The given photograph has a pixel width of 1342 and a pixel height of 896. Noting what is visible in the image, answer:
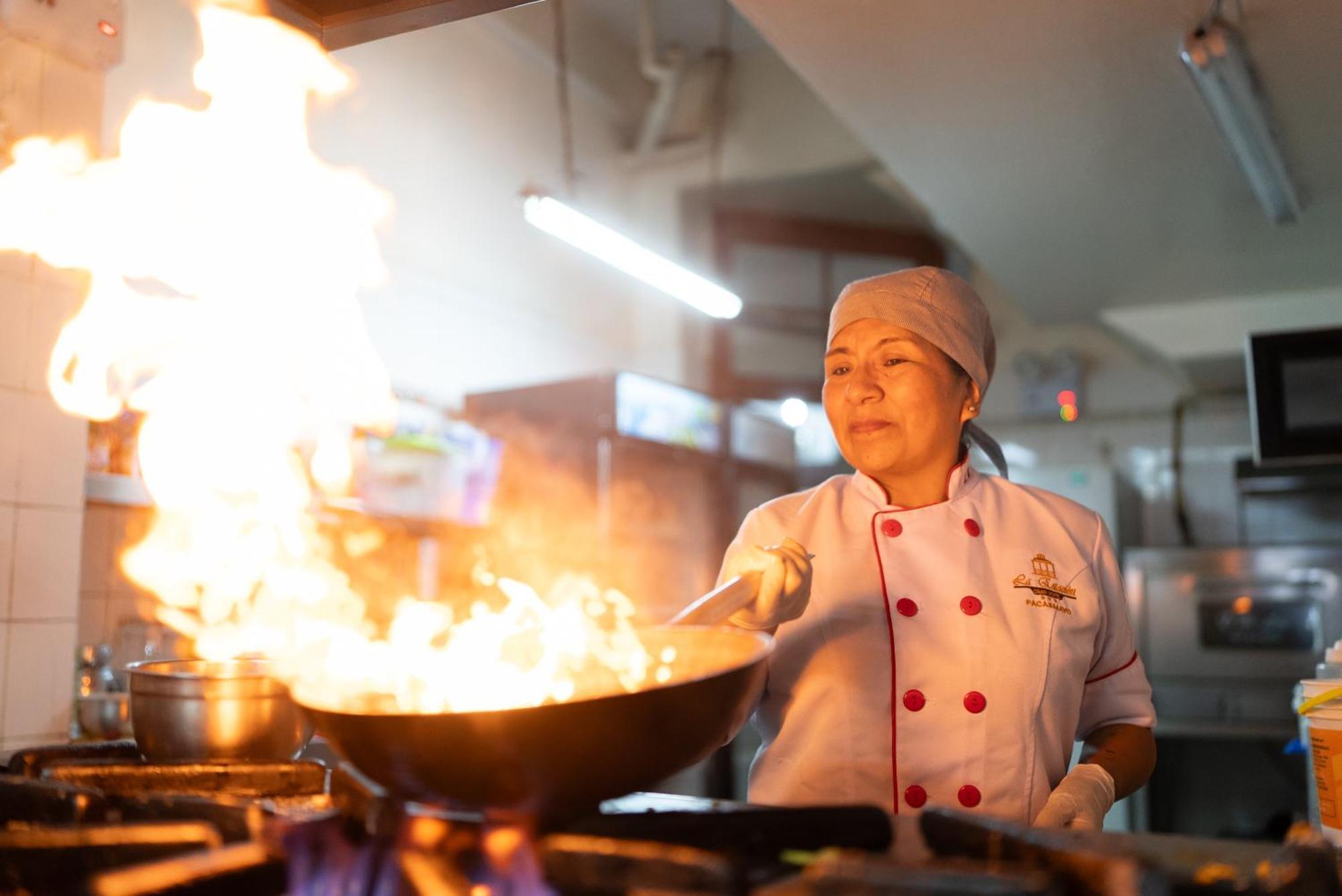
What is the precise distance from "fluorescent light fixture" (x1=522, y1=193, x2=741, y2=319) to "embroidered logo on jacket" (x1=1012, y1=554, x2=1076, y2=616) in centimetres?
242

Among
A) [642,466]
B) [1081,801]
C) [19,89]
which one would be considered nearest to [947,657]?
[1081,801]

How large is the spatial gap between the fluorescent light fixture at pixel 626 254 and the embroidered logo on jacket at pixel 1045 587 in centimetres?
242

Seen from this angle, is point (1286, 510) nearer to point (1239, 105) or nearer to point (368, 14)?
point (1239, 105)

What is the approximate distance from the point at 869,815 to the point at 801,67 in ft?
7.20

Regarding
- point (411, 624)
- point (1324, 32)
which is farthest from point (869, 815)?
point (1324, 32)

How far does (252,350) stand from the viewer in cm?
197

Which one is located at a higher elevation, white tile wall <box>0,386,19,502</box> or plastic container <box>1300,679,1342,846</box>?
white tile wall <box>0,386,19,502</box>

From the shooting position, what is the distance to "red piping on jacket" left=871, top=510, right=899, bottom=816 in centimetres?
153

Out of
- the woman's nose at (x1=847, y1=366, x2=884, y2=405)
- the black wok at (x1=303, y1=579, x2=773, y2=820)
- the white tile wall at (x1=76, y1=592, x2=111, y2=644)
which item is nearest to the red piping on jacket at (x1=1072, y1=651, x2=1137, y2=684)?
the woman's nose at (x1=847, y1=366, x2=884, y2=405)

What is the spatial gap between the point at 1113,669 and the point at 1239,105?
5.11 ft

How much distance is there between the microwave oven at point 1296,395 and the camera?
3654mm

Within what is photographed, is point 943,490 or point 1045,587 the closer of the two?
point 1045,587

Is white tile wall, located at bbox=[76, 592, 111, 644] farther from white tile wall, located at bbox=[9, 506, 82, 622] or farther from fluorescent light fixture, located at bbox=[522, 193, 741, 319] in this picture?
fluorescent light fixture, located at bbox=[522, 193, 741, 319]

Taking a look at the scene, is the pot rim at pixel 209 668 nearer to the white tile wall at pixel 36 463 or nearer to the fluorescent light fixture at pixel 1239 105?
the white tile wall at pixel 36 463
